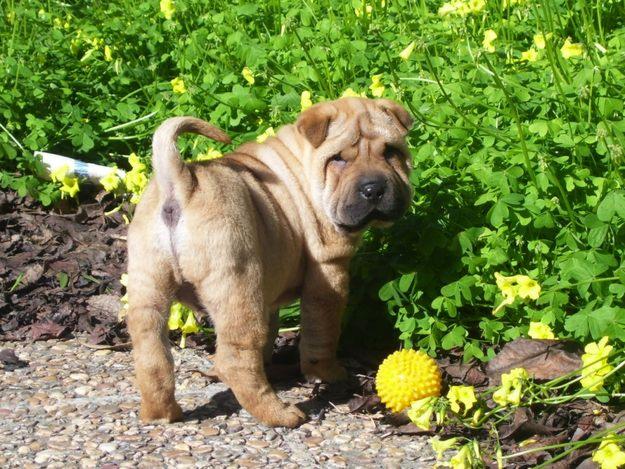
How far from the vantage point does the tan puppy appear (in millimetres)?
4773

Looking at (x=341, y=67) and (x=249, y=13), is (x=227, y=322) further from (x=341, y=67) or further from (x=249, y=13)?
(x=249, y=13)

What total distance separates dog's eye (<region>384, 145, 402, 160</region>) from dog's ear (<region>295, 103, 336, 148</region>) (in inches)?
12.5

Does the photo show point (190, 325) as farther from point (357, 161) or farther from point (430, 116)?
point (430, 116)

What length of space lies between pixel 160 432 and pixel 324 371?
1.05 meters

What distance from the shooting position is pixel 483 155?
570 cm

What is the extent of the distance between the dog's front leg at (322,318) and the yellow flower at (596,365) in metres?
1.41

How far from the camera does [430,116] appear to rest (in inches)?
235

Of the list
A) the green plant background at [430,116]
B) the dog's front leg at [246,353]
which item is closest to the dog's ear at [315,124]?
the green plant background at [430,116]

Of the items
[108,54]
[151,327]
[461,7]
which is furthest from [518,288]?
[108,54]

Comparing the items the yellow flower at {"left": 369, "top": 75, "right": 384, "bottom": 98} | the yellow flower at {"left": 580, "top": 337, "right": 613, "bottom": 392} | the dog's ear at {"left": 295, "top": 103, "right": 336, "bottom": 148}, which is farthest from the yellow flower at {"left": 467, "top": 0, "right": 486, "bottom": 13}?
the yellow flower at {"left": 580, "top": 337, "right": 613, "bottom": 392}

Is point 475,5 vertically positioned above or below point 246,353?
above

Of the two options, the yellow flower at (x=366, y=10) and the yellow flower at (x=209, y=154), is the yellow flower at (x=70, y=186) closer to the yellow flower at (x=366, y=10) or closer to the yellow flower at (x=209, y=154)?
the yellow flower at (x=209, y=154)

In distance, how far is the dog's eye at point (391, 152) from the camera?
5.46 metres

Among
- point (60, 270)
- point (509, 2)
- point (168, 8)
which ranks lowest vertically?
point (60, 270)
